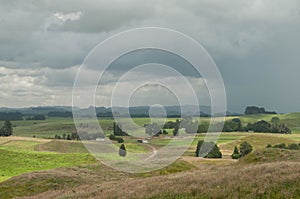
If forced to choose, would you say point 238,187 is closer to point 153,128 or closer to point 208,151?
point 153,128

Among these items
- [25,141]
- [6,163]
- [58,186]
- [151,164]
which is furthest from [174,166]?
[25,141]

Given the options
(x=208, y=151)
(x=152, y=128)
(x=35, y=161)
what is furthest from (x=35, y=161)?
(x=208, y=151)

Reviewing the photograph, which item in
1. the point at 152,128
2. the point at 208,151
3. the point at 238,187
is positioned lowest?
the point at 208,151

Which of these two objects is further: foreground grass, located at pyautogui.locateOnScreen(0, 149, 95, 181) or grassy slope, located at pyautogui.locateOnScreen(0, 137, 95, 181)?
foreground grass, located at pyautogui.locateOnScreen(0, 149, 95, 181)

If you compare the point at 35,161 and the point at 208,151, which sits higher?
the point at 208,151

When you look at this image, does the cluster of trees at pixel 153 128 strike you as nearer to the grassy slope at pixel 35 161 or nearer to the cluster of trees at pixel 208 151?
the grassy slope at pixel 35 161

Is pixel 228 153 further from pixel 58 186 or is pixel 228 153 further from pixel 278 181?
pixel 278 181

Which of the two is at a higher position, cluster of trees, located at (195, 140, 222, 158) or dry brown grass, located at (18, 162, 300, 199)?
dry brown grass, located at (18, 162, 300, 199)

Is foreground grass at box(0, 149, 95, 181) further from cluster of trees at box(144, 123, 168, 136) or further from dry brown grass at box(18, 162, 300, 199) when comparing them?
dry brown grass at box(18, 162, 300, 199)

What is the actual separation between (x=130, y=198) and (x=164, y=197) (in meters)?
2.40

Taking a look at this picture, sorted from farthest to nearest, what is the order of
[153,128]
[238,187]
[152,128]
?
1. [153,128]
2. [152,128]
3. [238,187]

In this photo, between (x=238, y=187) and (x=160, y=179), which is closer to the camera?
(x=238, y=187)

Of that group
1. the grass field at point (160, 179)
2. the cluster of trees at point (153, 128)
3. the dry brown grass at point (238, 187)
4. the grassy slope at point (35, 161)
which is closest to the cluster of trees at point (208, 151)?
the grassy slope at point (35, 161)

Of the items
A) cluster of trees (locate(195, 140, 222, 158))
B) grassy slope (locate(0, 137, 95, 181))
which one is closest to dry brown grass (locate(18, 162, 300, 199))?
grassy slope (locate(0, 137, 95, 181))
